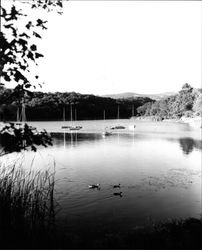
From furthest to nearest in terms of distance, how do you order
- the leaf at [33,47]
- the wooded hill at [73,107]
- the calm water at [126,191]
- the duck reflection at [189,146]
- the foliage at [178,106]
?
1. the foliage at [178,106]
2. the wooded hill at [73,107]
3. the duck reflection at [189,146]
4. the calm water at [126,191]
5. the leaf at [33,47]

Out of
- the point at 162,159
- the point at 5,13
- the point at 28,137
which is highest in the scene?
the point at 5,13

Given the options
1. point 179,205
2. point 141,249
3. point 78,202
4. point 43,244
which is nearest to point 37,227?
point 43,244

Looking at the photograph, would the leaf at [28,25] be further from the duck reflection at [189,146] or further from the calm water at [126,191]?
the duck reflection at [189,146]

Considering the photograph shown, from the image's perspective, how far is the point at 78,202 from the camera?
16.1m

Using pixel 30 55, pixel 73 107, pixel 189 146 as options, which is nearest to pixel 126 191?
pixel 30 55

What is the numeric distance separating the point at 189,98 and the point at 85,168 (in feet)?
466

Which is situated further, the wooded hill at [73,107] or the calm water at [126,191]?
the wooded hill at [73,107]

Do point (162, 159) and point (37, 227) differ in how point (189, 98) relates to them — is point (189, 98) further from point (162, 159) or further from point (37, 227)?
point (37, 227)

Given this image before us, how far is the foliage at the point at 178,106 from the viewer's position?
152 m

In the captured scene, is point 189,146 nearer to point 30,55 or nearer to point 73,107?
point 30,55

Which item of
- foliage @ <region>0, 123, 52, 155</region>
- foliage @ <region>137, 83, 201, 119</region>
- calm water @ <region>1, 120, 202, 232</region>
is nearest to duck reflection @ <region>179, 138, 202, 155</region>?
calm water @ <region>1, 120, 202, 232</region>

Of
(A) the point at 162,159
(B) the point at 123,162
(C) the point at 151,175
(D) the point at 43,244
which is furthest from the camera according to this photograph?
(A) the point at 162,159

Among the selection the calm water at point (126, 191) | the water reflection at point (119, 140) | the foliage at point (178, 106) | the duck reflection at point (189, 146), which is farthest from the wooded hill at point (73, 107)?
the calm water at point (126, 191)

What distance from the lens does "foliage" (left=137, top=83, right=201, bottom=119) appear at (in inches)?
6004
